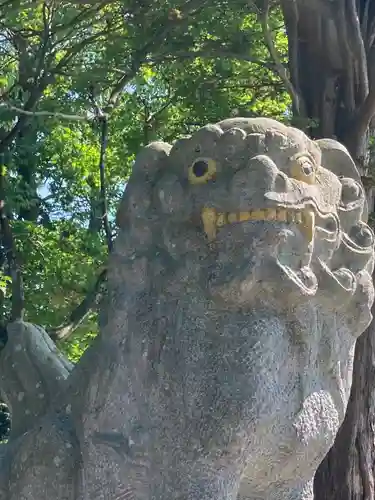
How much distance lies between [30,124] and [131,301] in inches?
206

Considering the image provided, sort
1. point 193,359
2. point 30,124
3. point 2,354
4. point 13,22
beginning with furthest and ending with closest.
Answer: point 30,124
point 13,22
point 2,354
point 193,359

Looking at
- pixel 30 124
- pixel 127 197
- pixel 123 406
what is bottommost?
pixel 123 406

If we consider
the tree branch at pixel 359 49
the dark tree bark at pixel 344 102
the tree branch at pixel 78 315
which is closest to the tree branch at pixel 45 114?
the tree branch at pixel 78 315

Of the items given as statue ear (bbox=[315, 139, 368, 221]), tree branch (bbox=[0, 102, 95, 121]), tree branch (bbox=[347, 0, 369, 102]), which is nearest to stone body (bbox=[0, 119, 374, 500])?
statue ear (bbox=[315, 139, 368, 221])

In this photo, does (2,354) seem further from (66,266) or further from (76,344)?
(76,344)

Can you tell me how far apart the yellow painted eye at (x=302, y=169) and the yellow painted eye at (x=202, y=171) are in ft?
0.86

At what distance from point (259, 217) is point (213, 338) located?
16.4 inches

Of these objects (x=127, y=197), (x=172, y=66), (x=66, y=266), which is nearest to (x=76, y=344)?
(x=66, y=266)

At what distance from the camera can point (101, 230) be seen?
27.7ft

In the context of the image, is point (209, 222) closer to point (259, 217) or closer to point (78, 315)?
point (259, 217)

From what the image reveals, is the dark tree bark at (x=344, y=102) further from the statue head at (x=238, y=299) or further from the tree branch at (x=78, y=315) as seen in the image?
the statue head at (x=238, y=299)

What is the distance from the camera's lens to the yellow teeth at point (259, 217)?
3016 mm

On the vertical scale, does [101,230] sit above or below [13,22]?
below

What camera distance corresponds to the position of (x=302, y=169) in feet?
10.2
